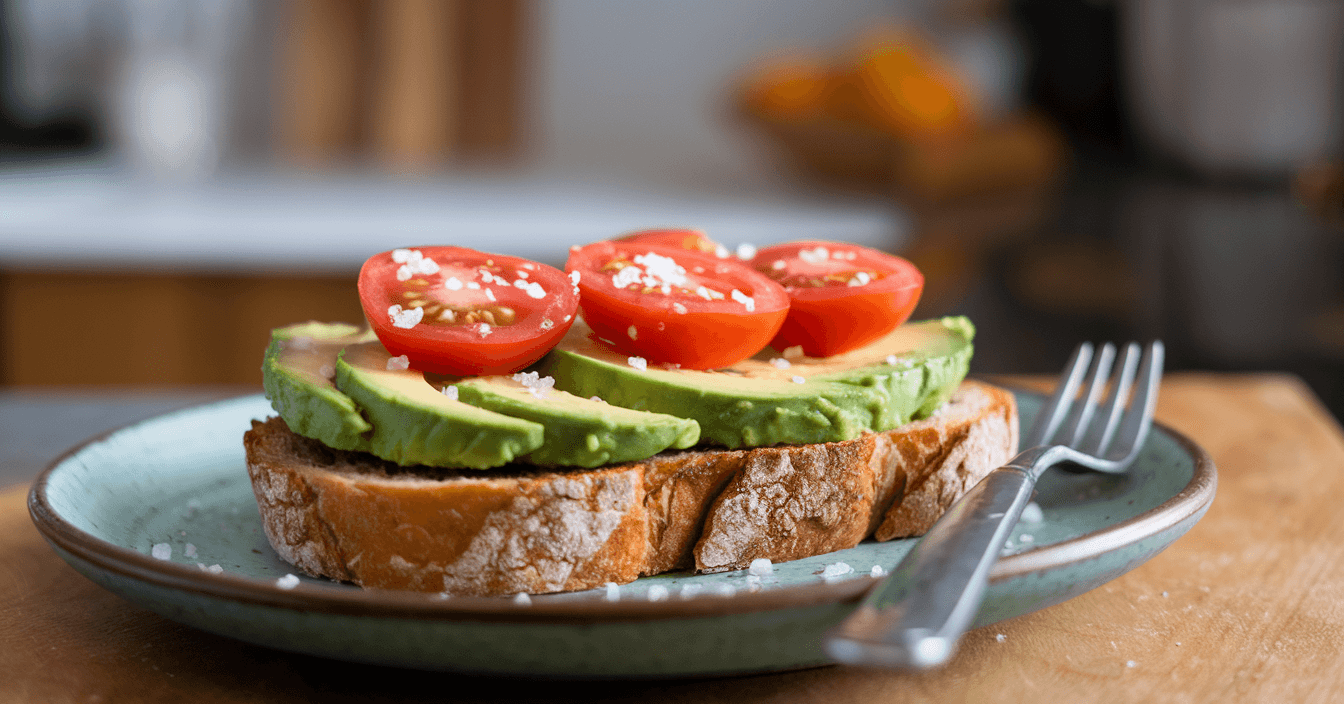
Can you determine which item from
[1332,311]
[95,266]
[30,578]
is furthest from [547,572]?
[95,266]

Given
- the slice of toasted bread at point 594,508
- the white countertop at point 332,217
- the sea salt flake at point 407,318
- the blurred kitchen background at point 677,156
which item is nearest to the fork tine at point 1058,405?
the slice of toasted bread at point 594,508

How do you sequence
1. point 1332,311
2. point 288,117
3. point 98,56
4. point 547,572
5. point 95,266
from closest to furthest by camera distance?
1. point 547,572
2. point 1332,311
3. point 95,266
4. point 98,56
5. point 288,117

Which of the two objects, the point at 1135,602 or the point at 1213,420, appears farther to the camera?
the point at 1213,420

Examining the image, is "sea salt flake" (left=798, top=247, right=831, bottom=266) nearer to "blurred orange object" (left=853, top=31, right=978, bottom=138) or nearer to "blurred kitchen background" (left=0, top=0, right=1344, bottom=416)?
"blurred kitchen background" (left=0, top=0, right=1344, bottom=416)

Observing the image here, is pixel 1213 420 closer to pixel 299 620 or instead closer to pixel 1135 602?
pixel 1135 602

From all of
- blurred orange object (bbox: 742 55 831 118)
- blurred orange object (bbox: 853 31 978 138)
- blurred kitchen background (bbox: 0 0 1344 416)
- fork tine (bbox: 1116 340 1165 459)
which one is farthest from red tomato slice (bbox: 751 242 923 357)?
blurred orange object (bbox: 742 55 831 118)

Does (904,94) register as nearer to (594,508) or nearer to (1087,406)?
(1087,406)

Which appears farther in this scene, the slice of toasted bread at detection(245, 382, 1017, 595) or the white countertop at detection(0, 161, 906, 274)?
the white countertop at detection(0, 161, 906, 274)
